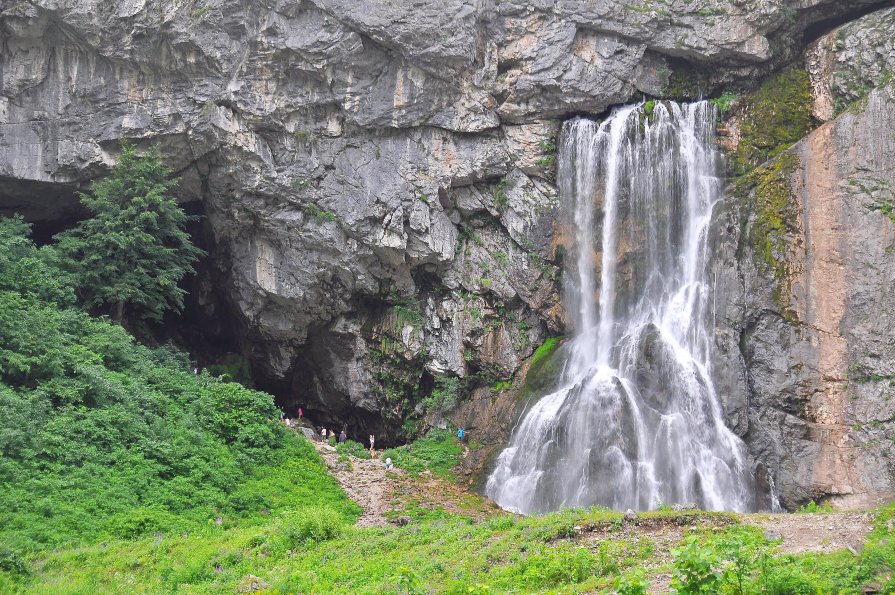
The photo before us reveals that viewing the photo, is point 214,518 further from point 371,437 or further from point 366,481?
point 371,437

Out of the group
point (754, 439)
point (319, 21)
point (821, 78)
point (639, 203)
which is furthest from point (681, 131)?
point (319, 21)

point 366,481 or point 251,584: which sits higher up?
point 366,481

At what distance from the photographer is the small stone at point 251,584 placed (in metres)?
10.3

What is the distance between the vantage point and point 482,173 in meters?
24.3

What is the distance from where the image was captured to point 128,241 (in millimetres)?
21250

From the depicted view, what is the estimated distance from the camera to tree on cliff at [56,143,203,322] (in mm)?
21359

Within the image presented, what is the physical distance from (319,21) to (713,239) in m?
13.5

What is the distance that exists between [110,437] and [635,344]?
45.4 feet

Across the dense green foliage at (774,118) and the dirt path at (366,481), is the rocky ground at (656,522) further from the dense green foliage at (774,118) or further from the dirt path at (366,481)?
the dense green foliage at (774,118)

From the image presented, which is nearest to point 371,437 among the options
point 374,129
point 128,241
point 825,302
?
point 128,241

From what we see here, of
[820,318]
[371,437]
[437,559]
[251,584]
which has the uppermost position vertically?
[820,318]

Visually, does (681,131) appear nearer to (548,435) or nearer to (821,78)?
(821,78)

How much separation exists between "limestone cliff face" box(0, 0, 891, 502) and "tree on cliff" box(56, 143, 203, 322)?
4.60 feet

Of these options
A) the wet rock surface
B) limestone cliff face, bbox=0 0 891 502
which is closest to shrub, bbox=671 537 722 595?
the wet rock surface
